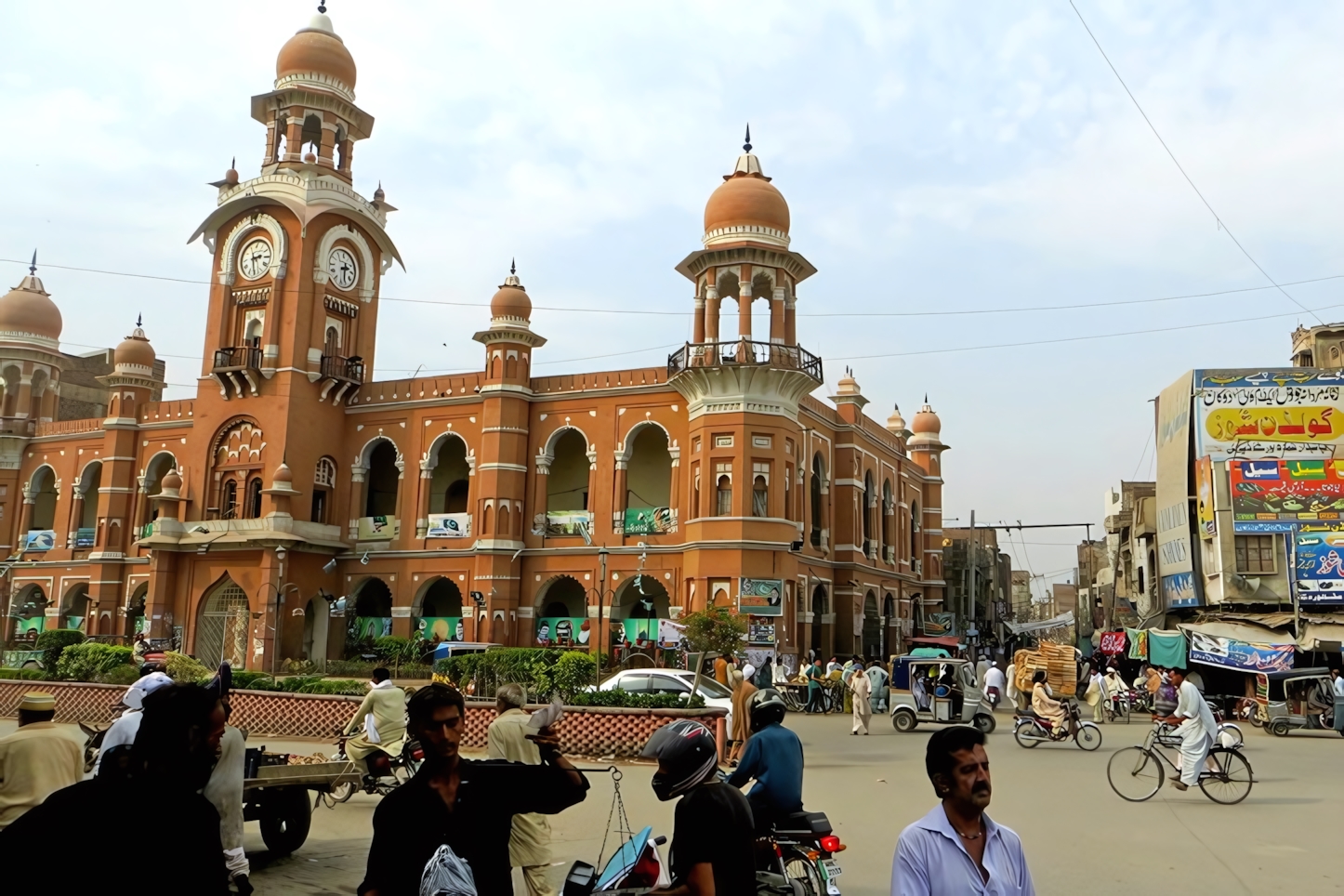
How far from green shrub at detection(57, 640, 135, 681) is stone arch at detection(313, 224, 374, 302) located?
57.6 ft

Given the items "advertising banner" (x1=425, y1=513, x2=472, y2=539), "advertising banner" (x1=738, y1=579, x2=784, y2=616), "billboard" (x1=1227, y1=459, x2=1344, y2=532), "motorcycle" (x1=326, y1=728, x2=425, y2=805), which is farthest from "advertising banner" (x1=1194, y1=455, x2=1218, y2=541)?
"motorcycle" (x1=326, y1=728, x2=425, y2=805)

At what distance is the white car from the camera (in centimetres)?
1666

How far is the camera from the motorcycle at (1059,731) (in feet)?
55.8

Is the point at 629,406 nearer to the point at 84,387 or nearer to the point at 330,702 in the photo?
the point at 330,702

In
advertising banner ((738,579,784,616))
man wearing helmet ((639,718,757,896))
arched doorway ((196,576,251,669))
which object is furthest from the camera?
arched doorway ((196,576,251,669))

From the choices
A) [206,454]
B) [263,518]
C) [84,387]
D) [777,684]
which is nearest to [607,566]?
[777,684]

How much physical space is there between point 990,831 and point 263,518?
1278 inches

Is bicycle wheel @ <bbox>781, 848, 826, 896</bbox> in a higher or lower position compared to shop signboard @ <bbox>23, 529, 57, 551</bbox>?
lower

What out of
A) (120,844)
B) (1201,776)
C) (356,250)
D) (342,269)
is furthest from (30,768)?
(356,250)

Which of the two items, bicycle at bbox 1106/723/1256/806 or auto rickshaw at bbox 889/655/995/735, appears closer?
bicycle at bbox 1106/723/1256/806

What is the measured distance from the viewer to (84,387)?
4975 cm

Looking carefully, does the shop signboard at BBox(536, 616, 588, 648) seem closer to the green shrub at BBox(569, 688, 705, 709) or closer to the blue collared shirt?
the green shrub at BBox(569, 688, 705, 709)

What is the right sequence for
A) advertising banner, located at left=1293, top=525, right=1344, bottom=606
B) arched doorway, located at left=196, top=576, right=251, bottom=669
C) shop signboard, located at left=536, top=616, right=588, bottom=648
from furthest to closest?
1. arched doorway, located at left=196, top=576, right=251, bottom=669
2. shop signboard, located at left=536, top=616, right=588, bottom=648
3. advertising banner, located at left=1293, top=525, right=1344, bottom=606

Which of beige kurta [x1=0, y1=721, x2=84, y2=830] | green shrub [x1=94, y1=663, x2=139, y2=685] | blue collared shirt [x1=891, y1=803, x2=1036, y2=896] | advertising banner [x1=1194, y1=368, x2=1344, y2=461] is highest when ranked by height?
advertising banner [x1=1194, y1=368, x2=1344, y2=461]
